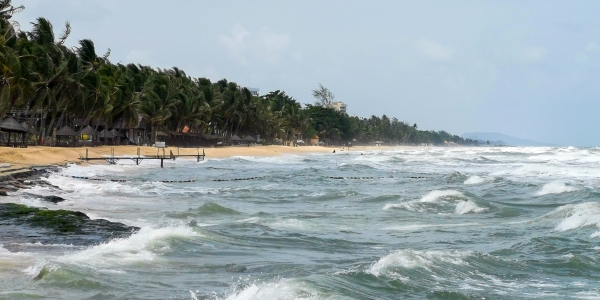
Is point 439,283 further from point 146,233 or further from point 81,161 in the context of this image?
point 81,161

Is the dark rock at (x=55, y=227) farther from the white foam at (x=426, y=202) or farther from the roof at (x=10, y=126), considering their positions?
the roof at (x=10, y=126)

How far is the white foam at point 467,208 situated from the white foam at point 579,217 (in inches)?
95.5

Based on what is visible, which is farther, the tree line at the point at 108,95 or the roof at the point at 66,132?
the roof at the point at 66,132

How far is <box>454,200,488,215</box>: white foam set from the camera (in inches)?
784

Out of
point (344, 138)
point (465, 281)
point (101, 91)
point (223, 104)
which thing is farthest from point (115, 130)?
point (344, 138)

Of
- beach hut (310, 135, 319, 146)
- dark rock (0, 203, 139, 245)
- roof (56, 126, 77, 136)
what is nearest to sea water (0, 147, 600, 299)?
dark rock (0, 203, 139, 245)

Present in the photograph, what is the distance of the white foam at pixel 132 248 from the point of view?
34.4 ft

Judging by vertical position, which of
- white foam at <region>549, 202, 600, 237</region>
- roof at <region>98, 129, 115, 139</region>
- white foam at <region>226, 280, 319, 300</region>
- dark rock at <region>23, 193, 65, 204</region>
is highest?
roof at <region>98, 129, 115, 139</region>

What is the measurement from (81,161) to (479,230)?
1167 inches

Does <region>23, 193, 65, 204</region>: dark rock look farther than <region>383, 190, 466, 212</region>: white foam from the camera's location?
No

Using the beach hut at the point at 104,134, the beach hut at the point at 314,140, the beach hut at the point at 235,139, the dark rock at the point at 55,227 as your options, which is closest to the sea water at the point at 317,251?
the dark rock at the point at 55,227

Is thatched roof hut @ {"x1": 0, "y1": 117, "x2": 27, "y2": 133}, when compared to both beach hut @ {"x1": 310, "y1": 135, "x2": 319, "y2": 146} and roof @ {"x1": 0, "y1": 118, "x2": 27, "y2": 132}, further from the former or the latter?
beach hut @ {"x1": 310, "y1": 135, "x2": 319, "y2": 146}

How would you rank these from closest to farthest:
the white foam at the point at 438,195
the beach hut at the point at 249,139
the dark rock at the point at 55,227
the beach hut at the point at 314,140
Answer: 1. the dark rock at the point at 55,227
2. the white foam at the point at 438,195
3. the beach hut at the point at 249,139
4. the beach hut at the point at 314,140

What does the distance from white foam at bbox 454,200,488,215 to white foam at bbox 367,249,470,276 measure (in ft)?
26.9
